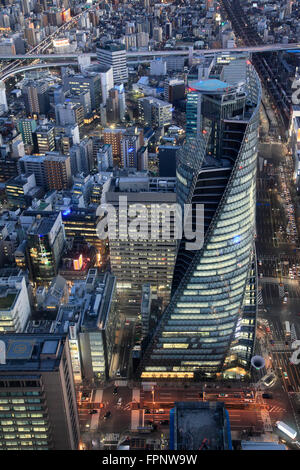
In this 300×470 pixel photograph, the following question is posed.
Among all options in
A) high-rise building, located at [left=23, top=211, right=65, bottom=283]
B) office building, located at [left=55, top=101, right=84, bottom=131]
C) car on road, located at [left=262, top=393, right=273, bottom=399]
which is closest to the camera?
car on road, located at [left=262, top=393, right=273, bottom=399]

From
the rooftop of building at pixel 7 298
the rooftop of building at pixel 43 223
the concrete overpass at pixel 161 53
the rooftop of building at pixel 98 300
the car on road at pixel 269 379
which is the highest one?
the concrete overpass at pixel 161 53

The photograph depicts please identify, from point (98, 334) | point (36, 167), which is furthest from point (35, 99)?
point (98, 334)

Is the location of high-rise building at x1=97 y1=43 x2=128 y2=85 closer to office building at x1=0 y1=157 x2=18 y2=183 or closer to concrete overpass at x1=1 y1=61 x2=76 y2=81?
concrete overpass at x1=1 y1=61 x2=76 y2=81

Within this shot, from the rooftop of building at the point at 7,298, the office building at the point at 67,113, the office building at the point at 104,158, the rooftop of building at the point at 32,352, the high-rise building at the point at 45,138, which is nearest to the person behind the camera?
the rooftop of building at the point at 32,352

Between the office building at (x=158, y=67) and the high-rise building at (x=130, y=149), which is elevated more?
the office building at (x=158, y=67)

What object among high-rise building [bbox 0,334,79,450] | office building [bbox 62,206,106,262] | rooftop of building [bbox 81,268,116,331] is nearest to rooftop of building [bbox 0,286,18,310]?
rooftop of building [bbox 81,268,116,331]

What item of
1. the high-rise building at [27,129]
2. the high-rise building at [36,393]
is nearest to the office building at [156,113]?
the high-rise building at [27,129]

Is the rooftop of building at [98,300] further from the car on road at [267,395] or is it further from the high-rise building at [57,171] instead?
the high-rise building at [57,171]
